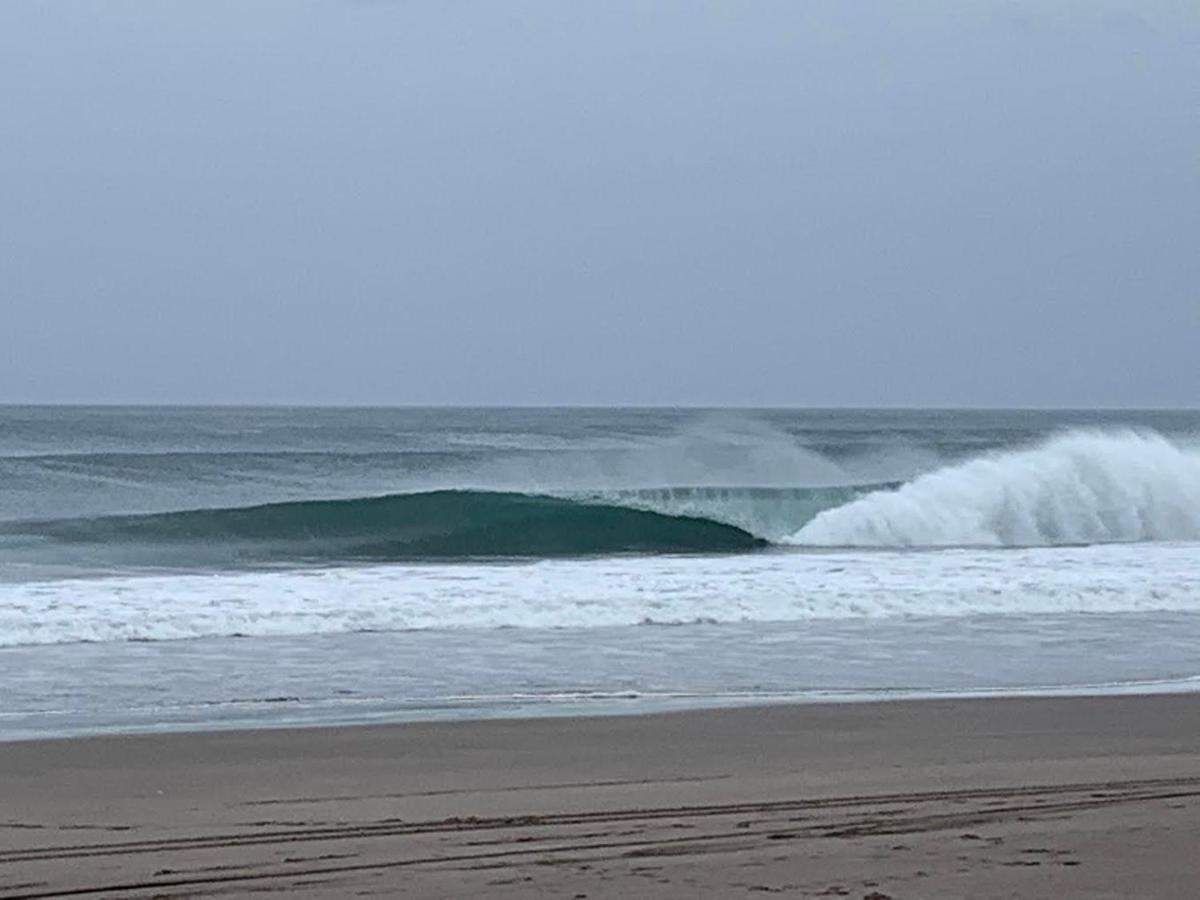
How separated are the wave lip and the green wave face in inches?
64.7

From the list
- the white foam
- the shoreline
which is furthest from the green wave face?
the shoreline

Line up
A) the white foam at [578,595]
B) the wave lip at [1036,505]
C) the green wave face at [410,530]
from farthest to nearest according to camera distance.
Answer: the wave lip at [1036,505] < the green wave face at [410,530] < the white foam at [578,595]

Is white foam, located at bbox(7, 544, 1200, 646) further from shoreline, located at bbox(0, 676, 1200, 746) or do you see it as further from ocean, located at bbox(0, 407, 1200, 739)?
shoreline, located at bbox(0, 676, 1200, 746)

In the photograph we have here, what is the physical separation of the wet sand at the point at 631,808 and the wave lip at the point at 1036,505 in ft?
54.1

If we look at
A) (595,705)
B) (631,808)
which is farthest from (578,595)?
(631,808)

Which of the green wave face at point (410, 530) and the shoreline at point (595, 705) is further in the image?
the green wave face at point (410, 530)

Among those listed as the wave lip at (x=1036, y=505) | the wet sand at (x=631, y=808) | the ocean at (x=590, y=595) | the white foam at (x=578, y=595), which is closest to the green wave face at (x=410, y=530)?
the ocean at (x=590, y=595)

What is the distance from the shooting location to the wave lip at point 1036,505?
24875 mm

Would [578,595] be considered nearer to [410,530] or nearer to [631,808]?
[631,808]

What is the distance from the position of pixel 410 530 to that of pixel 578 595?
1263cm

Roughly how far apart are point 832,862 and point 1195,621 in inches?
362

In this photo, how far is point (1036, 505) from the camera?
25328 millimetres

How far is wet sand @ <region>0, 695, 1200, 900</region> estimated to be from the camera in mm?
4723

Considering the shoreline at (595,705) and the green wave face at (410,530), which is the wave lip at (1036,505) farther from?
the shoreline at (595,705)
